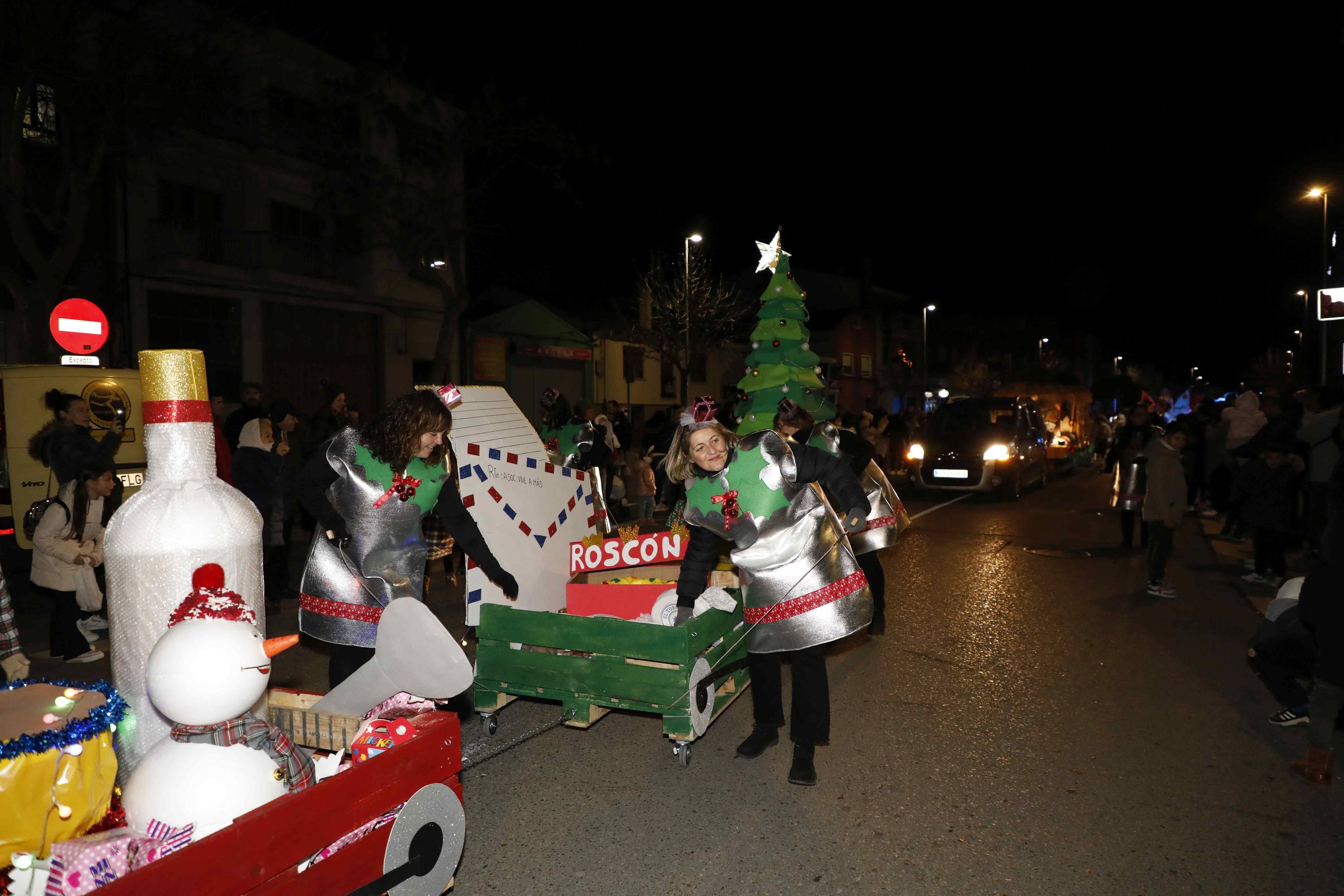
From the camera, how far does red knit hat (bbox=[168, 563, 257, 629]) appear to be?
2471mm

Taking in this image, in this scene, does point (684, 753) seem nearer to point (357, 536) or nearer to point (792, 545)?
point (792, 545)

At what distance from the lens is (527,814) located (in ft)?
12.8

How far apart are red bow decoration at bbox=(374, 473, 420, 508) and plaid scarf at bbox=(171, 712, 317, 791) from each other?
141 centimetres

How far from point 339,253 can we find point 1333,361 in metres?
28.2

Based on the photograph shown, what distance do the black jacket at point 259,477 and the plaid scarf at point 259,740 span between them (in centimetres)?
582

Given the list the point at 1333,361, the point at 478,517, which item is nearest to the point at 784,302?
the point at 478,517

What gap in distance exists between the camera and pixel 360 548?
4055mm

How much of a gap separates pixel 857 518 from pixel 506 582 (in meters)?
1.73

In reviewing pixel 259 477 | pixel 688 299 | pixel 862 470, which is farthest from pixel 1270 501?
pixel 688 299

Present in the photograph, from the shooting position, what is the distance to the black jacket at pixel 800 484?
409cm

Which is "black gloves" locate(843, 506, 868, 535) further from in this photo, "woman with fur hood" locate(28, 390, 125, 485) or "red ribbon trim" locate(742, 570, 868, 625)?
"woman with fur hood" locate(28, 390, 125, 485)

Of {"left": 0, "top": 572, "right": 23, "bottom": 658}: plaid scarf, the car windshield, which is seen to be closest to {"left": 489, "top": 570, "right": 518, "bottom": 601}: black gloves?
{"left": 0, "top": 572, "right": 23, "bottom": 658}: plaid scarf

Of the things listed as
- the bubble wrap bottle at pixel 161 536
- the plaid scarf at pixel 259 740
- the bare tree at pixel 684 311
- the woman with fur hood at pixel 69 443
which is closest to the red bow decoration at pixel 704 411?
the bubble wrap bottle at pixel 161 536

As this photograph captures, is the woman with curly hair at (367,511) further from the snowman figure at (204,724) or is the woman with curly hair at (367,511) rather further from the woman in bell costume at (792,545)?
the snowman figure at (204,724)
